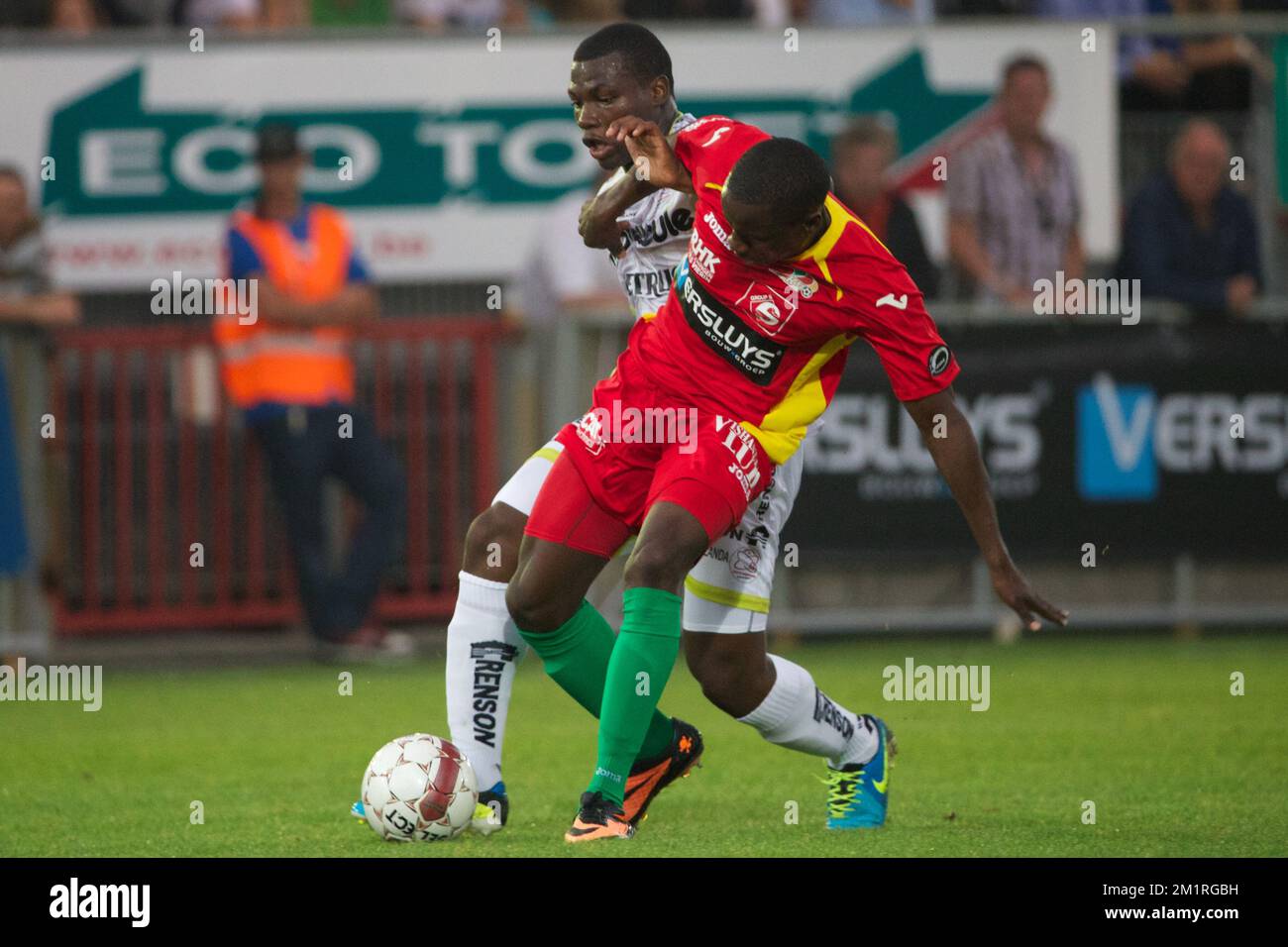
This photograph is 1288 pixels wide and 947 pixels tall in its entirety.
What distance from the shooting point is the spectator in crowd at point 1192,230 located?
1217cm

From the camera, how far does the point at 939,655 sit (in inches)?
451

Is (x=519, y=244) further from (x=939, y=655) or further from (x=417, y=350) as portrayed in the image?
(x=939, y=655)

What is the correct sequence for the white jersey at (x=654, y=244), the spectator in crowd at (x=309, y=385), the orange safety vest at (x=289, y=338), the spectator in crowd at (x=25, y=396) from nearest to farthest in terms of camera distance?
the white jersey at (x=654, y=244) → the spectator in crowd at (x=25, y=396) → the spectator in crowd at (x=309, y=385) → the orange safety vest at (x=289, y=338)

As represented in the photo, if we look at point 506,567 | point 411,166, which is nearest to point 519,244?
point 411,166

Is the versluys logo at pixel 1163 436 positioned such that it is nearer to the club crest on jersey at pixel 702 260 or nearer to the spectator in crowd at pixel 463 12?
the spectator in crowd at pixel 463 12

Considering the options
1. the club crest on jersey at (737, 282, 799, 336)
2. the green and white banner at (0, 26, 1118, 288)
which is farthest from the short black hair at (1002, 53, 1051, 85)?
the club crest on jersey at (737, 282, 799, 336)

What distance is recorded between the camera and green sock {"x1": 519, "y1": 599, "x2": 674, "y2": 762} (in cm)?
668

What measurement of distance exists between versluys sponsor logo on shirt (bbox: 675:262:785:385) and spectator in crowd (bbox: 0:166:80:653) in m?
6.06

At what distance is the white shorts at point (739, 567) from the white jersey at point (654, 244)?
0.72 meters

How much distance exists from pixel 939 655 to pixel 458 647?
5.20 metres

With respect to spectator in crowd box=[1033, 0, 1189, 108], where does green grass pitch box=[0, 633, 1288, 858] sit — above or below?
below

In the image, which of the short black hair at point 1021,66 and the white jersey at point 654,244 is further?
the short black hair at point 1021,66

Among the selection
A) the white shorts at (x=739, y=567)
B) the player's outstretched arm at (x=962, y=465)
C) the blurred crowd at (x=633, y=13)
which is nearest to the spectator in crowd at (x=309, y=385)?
the blurred crowd at (x=633, y=13)

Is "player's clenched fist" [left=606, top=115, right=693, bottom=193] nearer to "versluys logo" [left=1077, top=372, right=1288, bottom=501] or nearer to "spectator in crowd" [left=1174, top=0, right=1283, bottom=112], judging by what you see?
"versluys logo" [left=1077, top=372, right=1288, bottom=501]
